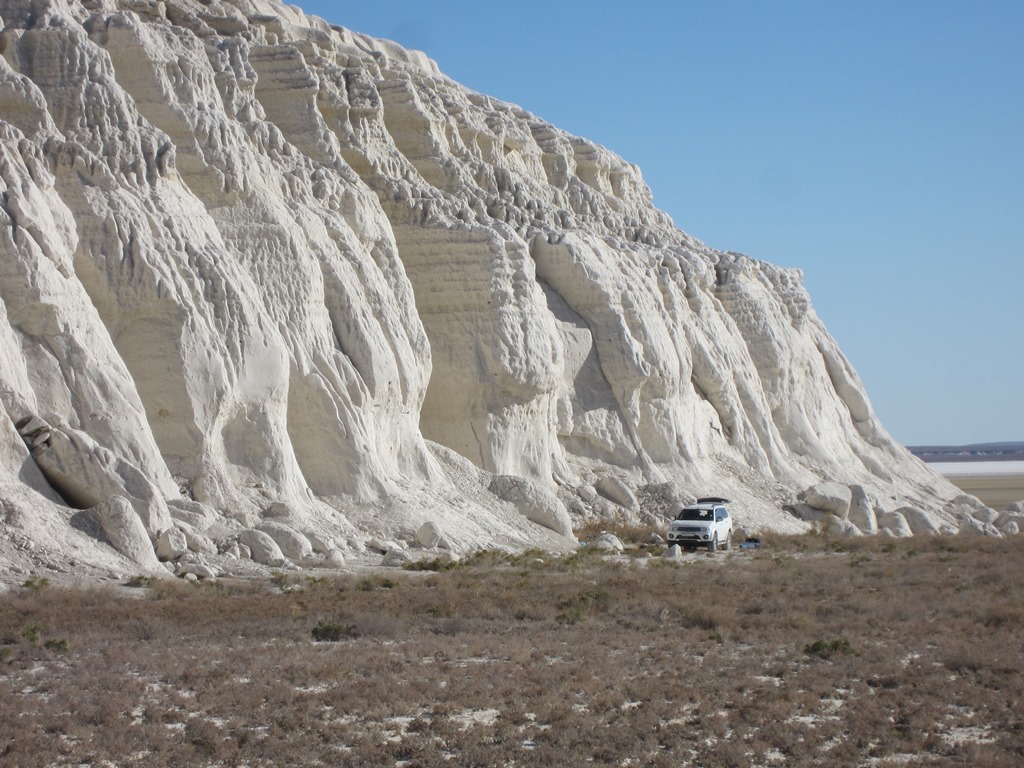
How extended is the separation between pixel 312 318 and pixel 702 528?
9.74 metres

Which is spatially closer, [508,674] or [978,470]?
[508,674]

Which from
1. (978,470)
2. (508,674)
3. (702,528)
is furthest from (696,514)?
(978,470)

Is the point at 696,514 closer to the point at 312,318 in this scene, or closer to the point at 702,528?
the point at 702,528

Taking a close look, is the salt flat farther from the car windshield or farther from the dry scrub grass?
the dry scrub grass

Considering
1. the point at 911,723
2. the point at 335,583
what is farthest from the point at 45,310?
the point at 911,723

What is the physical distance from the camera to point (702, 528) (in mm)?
30953

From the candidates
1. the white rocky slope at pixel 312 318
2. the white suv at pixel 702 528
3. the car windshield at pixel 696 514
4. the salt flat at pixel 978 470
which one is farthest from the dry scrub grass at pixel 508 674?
the salt flat at pixel 978 470

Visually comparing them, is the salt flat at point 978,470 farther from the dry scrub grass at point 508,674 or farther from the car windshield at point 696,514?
the dry scrub grass at point 508,674

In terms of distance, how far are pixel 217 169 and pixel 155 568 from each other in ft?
36.5

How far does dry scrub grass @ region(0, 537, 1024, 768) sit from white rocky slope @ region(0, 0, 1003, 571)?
4351mm

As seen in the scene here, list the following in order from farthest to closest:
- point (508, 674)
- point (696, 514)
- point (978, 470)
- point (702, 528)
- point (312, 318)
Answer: point (978, 470), point (696, 514), point (702, 528), point (312, 318), point (508, 674)

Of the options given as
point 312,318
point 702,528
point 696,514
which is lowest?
point 702,528

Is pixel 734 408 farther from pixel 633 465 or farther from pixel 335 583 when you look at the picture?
pixel 335 583

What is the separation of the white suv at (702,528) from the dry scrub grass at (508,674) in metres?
8.65
